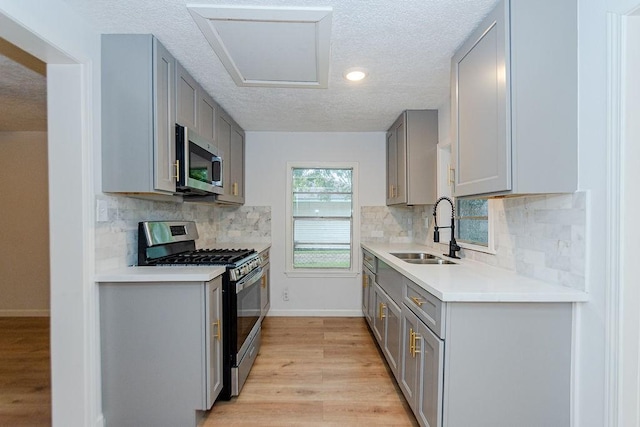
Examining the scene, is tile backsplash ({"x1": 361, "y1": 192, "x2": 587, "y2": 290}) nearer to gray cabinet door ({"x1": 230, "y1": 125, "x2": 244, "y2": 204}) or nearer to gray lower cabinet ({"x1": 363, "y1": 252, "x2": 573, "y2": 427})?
gray lower cabinet ({"x1": 363, "y1": 252, "x2": 573, "y2": 427})

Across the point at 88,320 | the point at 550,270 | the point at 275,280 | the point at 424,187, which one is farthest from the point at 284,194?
the point at 550,270

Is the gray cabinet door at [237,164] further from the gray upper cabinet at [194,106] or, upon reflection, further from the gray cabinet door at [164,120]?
the gray cabinet door at [164,120]

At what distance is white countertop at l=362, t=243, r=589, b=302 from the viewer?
1459 mm

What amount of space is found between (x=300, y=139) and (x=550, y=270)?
2.99 meters

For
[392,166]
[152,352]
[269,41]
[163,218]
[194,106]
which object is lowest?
[152,352]

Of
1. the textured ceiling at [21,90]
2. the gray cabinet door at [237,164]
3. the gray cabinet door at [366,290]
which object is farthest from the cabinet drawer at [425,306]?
the textured ceiling at [21,90]

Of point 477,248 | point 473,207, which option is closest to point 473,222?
point 473,207

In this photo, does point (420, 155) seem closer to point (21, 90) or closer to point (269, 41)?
point (269, 41)

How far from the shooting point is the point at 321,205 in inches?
162

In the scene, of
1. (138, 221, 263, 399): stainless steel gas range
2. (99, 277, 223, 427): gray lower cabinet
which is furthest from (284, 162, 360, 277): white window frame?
(99, 277, 223, 427): gray lower cabinet

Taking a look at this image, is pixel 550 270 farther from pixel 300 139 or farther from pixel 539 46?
pixel 300 139

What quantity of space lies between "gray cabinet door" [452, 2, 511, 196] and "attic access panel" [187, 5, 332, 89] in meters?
0.78

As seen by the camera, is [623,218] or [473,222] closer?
[623,218]

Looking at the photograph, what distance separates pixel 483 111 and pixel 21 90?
3404mm
